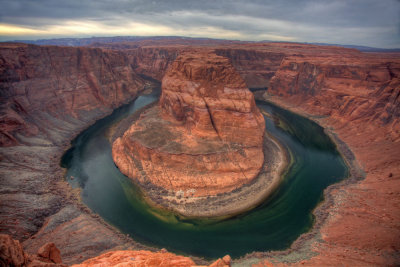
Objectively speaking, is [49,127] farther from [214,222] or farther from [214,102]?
[214,222]

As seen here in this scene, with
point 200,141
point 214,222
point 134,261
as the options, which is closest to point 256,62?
point 200,141

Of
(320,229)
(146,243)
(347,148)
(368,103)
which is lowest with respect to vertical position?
(146,243)

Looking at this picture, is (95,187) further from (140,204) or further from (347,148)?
(347,148)

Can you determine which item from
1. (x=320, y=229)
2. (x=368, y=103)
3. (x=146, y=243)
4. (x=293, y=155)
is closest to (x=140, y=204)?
(x=146, y=243)

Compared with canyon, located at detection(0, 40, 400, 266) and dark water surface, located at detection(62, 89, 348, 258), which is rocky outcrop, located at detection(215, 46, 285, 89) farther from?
dark water surface, located at detection(62, 89, 348, 258)

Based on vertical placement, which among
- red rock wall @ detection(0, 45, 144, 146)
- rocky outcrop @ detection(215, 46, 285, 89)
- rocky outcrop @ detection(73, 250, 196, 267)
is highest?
rocky outcrop @ detection(215, 46, 285, 89)

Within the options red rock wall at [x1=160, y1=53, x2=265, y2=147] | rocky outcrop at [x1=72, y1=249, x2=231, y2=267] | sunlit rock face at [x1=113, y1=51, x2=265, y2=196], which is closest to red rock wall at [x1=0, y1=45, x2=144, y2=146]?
sunlit rock face at [x1=113, y1=51, x2=265, y2=196]
